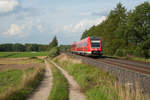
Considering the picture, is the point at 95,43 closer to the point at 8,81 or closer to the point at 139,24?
the point at 8,81

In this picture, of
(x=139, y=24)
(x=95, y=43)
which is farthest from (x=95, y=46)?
(x=139, y=24)

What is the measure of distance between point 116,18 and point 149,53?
65.1ft

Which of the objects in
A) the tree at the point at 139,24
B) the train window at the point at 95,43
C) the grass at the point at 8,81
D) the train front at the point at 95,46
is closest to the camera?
the grass at the point at 8,81

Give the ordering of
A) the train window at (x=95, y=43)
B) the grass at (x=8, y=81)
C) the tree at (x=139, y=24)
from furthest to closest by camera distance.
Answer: the tree at (x=139, y=24) < the train window at (x=95, y=43) < the grass at (x=8, y=81)

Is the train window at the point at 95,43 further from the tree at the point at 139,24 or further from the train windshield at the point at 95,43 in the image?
the tree at the point at 139,24

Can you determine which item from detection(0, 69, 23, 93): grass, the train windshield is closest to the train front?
the train windshield

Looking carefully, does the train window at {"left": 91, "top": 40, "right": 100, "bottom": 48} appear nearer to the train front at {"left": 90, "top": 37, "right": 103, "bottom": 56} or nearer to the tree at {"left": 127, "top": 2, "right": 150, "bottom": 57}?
the train front at {"left": 90, "top": 37, "right": 103, "bottom": 56}

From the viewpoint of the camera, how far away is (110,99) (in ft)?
28.2

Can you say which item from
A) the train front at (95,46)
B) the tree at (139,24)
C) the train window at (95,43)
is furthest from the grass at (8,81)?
the tree at (139,24)

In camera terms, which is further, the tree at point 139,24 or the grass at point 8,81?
the tree at point 139,24

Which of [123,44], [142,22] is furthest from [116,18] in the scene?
[142,22]

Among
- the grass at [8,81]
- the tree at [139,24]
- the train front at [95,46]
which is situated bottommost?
the grass at [8,81]

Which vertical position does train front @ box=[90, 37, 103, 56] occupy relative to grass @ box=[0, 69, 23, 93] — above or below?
above

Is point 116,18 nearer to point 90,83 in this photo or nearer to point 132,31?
point 132,31
